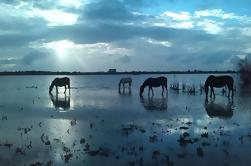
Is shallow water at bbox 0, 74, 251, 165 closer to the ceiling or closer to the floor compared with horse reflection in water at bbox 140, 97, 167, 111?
closer to the floor

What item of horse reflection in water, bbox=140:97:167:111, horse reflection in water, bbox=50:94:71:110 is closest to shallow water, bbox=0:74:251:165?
horse reflection in water, bbox=140:97:167:111

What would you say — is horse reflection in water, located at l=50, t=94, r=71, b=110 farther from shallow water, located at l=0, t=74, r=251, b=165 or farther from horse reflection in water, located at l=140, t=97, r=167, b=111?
horse reflection in water, located at l=140, t=97, r=167, b=111

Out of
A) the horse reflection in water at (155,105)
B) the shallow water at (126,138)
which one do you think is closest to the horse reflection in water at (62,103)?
the shallow water at (126,138)

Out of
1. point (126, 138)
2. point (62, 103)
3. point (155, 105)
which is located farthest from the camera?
point (62, 103)

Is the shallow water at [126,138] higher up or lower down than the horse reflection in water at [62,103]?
lower down

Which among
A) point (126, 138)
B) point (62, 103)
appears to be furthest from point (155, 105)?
point (126, 138)

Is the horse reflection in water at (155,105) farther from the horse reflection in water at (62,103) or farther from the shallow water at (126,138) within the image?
the horse reflection in water at (62,103)

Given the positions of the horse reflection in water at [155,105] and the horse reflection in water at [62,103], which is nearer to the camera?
the horse reflection in water at [155,105]

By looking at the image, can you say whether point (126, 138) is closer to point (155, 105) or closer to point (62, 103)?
point (155, 105)

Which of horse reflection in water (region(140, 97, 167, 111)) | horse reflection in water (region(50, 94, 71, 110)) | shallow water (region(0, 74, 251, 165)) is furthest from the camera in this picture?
horse reflection in water (region(50, 94, 71, 110))

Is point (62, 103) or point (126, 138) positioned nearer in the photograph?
point (126, 138)

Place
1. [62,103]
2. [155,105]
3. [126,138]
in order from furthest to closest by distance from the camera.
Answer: [62,103] → [155,105] → [126,138]

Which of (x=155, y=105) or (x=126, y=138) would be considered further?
(x=155, y=105)

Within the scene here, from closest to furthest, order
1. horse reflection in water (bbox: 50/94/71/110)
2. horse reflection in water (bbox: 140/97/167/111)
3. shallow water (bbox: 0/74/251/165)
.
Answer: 1. shallow water (bbox: 0/74/251/165)
2. horse reflection in water (bbox: 140/97/167/111)
3. horse reflection in water (bbox: 50/94/71/110)
